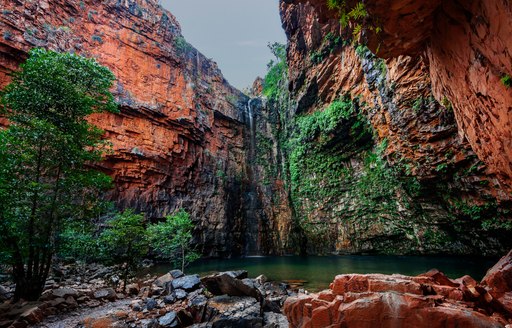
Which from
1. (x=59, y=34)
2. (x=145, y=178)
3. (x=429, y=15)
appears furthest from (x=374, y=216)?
(x=59, y=34)

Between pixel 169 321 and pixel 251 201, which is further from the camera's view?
pixel 251 201

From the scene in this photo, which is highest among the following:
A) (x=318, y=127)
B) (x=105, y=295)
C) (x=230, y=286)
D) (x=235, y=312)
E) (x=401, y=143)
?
(x=318, y=127)

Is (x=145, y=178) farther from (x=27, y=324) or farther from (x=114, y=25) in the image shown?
(x=27, y=324)

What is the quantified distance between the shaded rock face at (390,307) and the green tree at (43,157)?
6.56m

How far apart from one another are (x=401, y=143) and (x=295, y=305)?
10.8m

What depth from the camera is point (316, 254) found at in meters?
20.7

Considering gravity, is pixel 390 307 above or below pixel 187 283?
above

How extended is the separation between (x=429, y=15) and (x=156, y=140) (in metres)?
21.3

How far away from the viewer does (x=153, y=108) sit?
70.6 ft

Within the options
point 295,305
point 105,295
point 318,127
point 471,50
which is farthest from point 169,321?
point 318,127

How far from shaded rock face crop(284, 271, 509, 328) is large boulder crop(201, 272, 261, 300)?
2002 millimetres

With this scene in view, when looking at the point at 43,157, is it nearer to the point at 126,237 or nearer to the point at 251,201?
the point at 126,237

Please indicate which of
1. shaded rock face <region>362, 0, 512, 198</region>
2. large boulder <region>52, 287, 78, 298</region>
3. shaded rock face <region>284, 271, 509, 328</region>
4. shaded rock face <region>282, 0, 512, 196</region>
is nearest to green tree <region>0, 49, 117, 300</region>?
large boulder <region>52, 287, 78, 298</region>

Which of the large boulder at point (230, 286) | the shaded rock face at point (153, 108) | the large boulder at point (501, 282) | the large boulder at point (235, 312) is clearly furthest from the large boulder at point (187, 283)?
the shaded rock face at point (153, 108)
